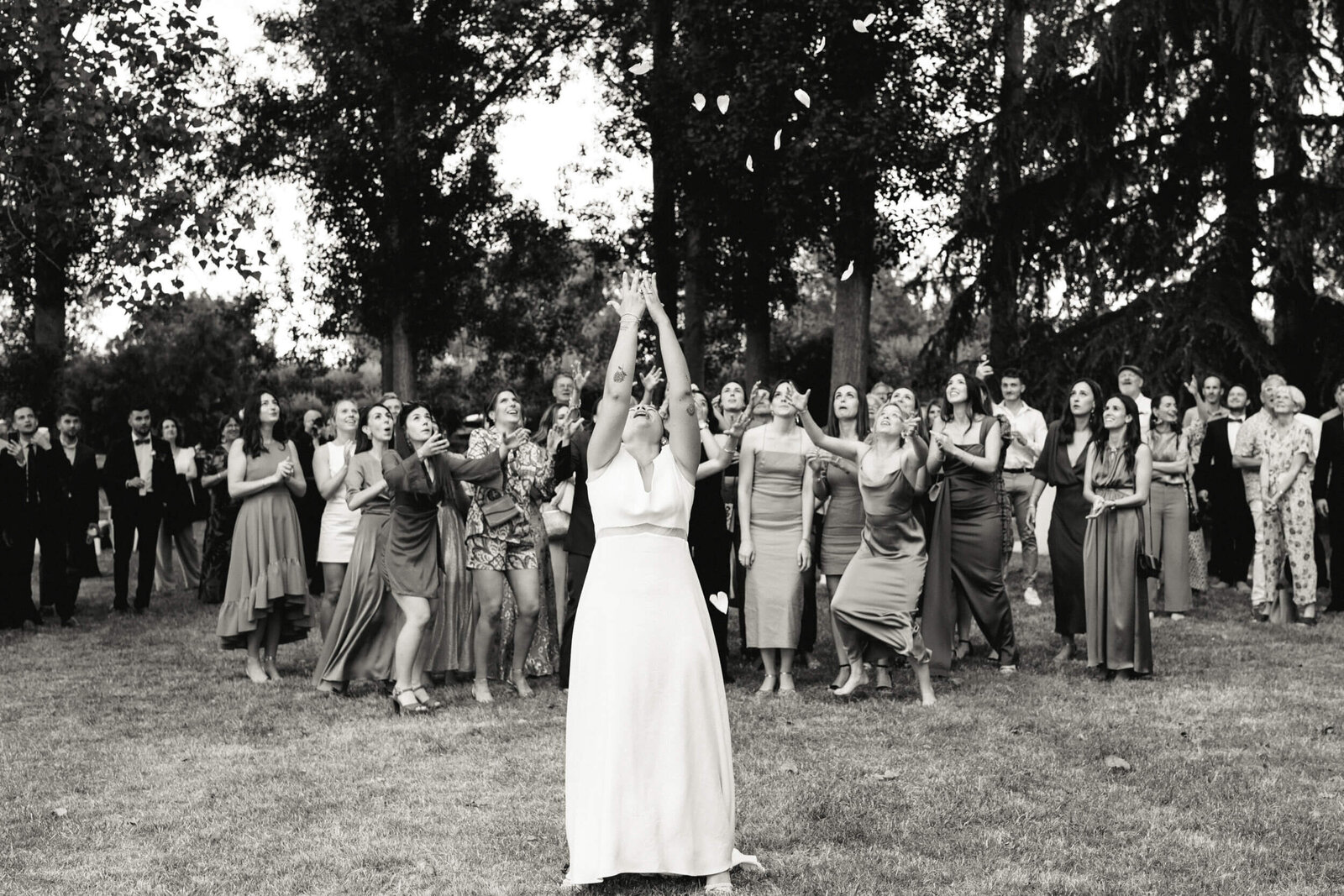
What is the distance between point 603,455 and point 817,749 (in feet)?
9.26

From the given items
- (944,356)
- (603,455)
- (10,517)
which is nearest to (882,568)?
(603,455)

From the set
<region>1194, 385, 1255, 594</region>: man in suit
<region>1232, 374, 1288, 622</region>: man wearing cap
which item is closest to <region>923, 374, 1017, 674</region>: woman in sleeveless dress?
<region>1232, 374, 1288, 622</region>: man wearing cap

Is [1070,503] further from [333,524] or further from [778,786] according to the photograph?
[333,524]

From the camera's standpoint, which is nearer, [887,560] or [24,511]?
[887,560]

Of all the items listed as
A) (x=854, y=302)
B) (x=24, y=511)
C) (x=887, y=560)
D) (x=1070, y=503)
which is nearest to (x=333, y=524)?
(x=887, y=560)

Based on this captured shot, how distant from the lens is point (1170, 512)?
12664 mm

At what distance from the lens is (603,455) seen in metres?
5.63

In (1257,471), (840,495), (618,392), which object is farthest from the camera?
(1257,471)

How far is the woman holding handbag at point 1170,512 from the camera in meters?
12.4

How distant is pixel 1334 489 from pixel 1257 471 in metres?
0.69

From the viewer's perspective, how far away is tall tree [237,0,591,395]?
2361 centimetres

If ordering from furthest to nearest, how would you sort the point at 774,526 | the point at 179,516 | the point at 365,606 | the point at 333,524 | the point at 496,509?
the point at 179,516
the point at 333,524
the point at 365,606
the point at 774,526
the point at 496,509

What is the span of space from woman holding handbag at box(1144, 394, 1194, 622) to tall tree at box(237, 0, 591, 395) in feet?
48.6

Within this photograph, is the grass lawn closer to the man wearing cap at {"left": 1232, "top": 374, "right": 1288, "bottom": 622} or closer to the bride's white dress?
the bride's white dress
